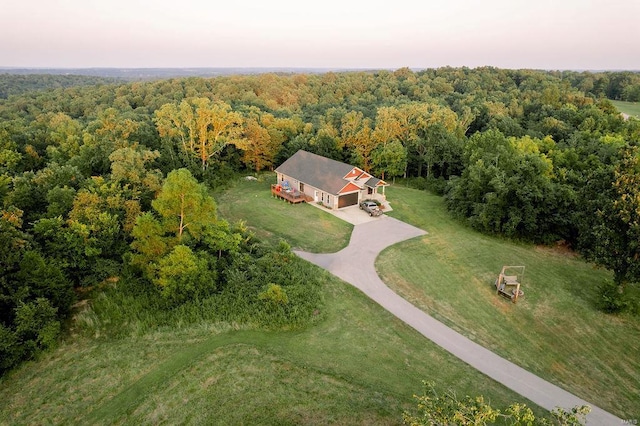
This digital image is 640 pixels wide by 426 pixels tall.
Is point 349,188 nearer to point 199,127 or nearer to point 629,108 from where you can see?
point 199,127

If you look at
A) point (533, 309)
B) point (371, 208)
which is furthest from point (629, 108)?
point (533, 309)

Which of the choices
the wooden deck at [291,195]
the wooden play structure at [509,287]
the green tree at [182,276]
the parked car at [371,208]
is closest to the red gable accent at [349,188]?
the parked car at [371,208]

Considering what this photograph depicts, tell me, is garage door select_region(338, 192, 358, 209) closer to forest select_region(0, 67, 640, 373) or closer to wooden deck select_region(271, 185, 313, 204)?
wooden deck select_region(271, 185, 313, 204)

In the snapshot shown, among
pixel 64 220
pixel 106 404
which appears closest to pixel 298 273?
pixel 106 404

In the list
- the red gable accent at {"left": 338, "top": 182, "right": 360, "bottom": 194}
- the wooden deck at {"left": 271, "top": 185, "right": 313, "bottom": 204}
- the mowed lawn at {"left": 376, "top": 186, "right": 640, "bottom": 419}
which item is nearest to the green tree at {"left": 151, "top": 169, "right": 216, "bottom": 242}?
the mowed lawn at {"left": 376, "top": 186, "right": 640, "bottom": 419}

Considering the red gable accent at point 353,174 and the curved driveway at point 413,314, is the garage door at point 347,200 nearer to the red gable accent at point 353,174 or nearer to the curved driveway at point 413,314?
the red gable accent at point 353,174

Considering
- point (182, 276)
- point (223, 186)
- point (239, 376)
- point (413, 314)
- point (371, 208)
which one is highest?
point (182, 276)
